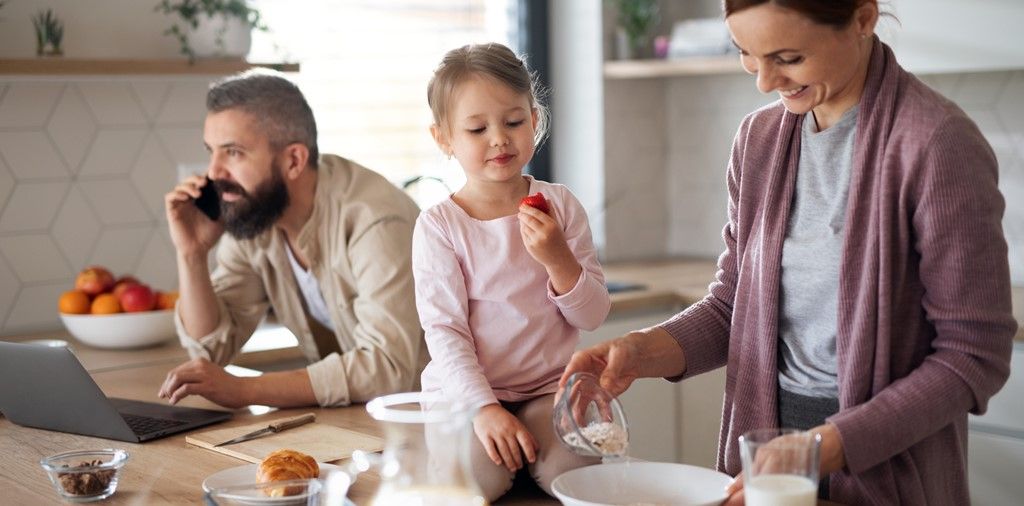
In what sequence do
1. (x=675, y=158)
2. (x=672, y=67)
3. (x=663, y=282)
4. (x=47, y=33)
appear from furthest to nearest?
(x=675, y=158), (x=672, y=67), (x=663, y=282), (x=47, y=33)

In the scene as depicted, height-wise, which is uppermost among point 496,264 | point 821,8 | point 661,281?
point 821,8

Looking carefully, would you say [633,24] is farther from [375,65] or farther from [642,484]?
[642,484]

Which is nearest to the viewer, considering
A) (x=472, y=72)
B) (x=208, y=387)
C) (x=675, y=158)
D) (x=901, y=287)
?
(x=901, y=287)

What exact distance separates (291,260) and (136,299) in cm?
47

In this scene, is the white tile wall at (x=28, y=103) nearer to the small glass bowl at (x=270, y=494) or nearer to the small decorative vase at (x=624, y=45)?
the small decorative vase at (x=624, y=45)

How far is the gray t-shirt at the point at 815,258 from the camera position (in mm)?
1578

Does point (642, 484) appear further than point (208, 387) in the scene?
No

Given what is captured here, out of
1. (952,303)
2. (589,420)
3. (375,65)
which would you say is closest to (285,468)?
(589,420)

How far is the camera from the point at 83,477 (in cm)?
161

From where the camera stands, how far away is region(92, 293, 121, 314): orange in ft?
9.14

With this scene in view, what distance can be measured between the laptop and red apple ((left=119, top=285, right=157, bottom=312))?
68 centimetres

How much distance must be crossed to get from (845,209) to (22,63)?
2007mm

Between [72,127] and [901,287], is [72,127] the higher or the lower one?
the lower one

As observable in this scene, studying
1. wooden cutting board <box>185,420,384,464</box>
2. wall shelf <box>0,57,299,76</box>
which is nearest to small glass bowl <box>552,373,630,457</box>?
wooden cutting board <box>185,420,384,464</box>
